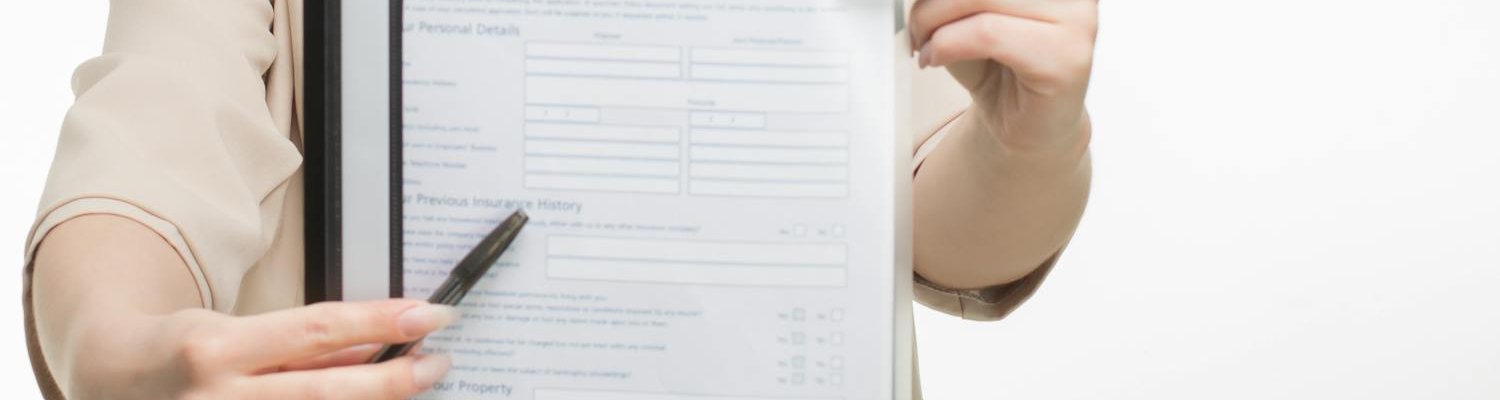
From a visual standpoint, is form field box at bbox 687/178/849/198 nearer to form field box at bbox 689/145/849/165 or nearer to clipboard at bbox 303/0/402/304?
form field box at bbox 689/145/849/165

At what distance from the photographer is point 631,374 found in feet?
1.55

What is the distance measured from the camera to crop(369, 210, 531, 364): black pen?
449 mm

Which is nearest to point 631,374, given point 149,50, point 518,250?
point 518,250

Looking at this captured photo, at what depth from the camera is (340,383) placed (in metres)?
0.44

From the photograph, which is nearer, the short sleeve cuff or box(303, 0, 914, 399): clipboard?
box(303, 0, 914, 399): clipboard

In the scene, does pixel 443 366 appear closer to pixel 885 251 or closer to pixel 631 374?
pixel 631 374

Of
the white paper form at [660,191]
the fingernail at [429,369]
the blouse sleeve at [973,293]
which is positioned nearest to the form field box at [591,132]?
the white paper form at [660,191]

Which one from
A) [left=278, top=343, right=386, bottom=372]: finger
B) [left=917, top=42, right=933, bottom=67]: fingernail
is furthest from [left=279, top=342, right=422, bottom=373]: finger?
[left=917, top=42, right=933, bottom=67]: fingernail

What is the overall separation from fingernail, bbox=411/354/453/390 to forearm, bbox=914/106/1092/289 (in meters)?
0.28

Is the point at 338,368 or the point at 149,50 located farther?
the point at 149,50

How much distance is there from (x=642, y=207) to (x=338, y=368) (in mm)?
140

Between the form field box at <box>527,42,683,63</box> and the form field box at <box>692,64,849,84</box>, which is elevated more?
the form field box at <box>527,42,683,63</box>

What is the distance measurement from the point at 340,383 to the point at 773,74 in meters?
0.21

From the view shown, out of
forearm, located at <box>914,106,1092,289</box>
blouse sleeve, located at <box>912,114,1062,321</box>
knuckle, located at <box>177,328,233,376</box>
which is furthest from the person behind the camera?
blouse sleeve, located at <box>912,114,1062,321</box>
